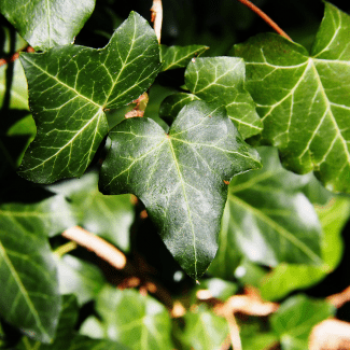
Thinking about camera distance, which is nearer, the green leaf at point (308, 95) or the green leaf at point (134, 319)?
the green leaf at point (308, 95)

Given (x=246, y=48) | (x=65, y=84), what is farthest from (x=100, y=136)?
(x=246, y=48)

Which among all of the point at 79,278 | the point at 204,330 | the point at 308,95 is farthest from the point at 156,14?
the point at 204,330

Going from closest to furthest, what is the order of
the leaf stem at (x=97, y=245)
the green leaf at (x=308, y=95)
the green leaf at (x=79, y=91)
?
the green leaf at (x=79, y=91) < the green leaf at (x=308, y=95) < the leaf stem at (x=97, y=245)

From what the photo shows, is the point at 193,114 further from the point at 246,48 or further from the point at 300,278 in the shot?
the point at 300,278

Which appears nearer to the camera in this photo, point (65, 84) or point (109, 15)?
point (65, 84)

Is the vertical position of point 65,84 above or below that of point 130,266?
above

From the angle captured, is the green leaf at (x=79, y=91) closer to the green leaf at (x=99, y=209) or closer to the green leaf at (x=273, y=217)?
the green leaf at (x=99, y=209)

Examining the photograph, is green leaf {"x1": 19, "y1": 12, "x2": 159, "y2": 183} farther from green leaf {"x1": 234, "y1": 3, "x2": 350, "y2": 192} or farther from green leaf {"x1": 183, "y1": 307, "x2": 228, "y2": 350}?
green leaf {"x1": 183, "y1": 307, "x2": 228, "y2": 350}

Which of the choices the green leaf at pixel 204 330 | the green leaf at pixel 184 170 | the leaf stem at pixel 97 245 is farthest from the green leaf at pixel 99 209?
the green leaf at pixel 204 330
